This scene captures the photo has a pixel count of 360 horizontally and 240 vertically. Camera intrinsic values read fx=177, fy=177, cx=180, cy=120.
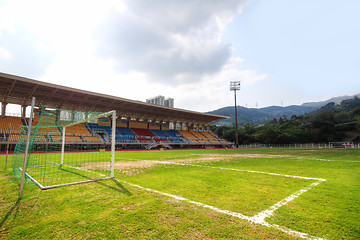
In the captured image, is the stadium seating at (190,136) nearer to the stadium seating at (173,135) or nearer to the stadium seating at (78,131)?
the stadium seating at (173,135)

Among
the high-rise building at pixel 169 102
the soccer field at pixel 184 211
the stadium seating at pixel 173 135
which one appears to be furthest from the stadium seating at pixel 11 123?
the high-rise building at pixel 169 102

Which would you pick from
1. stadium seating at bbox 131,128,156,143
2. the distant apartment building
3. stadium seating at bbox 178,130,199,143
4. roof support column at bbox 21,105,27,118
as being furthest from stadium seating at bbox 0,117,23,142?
the distant apartment building

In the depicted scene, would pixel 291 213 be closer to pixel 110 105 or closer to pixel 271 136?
pixel 110 105

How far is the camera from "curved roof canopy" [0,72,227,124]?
25.4 meters

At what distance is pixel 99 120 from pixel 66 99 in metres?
7.90

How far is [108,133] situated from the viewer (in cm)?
3800

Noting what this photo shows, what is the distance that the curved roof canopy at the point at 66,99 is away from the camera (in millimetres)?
25366

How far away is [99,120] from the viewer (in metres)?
37.8

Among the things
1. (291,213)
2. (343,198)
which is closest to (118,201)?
(291,213)

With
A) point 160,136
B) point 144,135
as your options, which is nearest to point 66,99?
point 144,135

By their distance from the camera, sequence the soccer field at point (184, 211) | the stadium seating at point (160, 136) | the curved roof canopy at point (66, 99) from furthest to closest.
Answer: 1. the stadium seating at point (160, 136)
2. the curved roof canopy at point (66, 99)
3. the soccer field at point (184, 211)

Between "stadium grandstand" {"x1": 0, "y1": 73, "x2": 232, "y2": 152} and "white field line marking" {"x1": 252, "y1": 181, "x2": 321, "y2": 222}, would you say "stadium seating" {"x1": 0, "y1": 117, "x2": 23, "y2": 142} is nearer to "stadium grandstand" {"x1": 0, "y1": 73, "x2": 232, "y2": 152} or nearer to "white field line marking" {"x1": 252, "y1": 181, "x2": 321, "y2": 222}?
"stadium grandstand" {"x1": 0, "y1": 73, "x2": 232, "y2": 152}

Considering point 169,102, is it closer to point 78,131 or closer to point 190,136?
point 190,136

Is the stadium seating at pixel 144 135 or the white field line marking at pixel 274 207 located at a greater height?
the stadium seating at pixel 144 135
